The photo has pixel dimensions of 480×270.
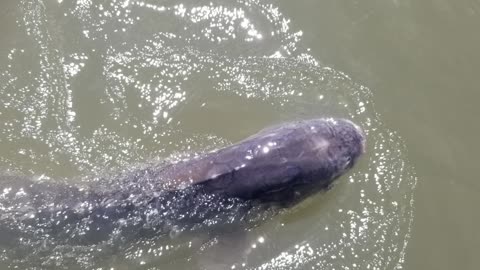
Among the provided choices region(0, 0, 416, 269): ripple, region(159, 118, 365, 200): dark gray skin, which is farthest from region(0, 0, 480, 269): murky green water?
region(159, 118, 365, 200): dark gray skin

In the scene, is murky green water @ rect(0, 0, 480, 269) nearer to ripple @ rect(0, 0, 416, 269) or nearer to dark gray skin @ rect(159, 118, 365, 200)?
ripple @ rect(0, 0, 416, 269)

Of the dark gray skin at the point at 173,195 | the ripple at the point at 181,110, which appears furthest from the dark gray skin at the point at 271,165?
the ripple at the point at 181,110

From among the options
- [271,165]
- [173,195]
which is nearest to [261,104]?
[271,165]

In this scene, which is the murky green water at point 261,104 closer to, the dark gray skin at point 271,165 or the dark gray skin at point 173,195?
the dark gray skin at point 173,195

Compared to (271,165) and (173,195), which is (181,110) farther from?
(271,165)

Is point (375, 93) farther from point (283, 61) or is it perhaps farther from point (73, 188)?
point (73, 188)

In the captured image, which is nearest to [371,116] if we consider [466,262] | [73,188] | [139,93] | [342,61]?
[342,61]

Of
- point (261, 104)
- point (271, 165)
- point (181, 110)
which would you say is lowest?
point (271, 165)
